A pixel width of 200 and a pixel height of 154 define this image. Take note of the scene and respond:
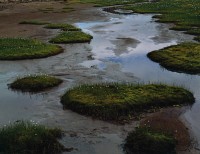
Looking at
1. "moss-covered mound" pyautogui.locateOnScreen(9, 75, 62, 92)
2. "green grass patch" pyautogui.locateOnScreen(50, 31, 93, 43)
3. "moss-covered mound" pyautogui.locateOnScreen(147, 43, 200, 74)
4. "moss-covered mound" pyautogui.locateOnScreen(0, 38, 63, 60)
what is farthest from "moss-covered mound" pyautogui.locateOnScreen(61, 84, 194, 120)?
"green grass patch" pyautogui.locateOnScreen(50, 31, 93, 43)

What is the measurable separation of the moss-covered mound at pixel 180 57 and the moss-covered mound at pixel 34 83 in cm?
893

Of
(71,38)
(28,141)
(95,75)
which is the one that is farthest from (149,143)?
(71,38)

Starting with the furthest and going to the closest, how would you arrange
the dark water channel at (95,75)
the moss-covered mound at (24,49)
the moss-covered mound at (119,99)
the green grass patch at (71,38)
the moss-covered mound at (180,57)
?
the green grass patch at (71,38)
the moss-covered mound at (24,49)
the moss-covered mound at (180,57)
the moss-covered mound at (119,99)
the dark water channel at (95,75)

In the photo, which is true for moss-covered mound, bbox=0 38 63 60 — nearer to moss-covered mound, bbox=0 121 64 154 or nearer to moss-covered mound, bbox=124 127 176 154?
moss-covered mound, bbox=0 121 64 154

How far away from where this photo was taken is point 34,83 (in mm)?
23797

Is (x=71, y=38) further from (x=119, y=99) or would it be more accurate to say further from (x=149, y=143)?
(x=149, y=143)

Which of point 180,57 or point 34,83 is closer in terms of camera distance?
point 34,83

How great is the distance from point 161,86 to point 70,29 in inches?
1057

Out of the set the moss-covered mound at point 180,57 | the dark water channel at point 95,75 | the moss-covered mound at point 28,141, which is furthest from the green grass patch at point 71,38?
the moss-covered mound at point 28,141

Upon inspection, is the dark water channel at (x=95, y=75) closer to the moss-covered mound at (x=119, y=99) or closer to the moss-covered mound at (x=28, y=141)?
the moss-covered mound at (x=119, y=99)

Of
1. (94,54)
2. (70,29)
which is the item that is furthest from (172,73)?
(70,29)

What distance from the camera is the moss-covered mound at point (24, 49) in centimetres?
3208

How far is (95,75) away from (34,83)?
15.1ft

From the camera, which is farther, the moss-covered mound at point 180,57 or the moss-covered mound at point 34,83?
the moss-covered mound at point 180,57
